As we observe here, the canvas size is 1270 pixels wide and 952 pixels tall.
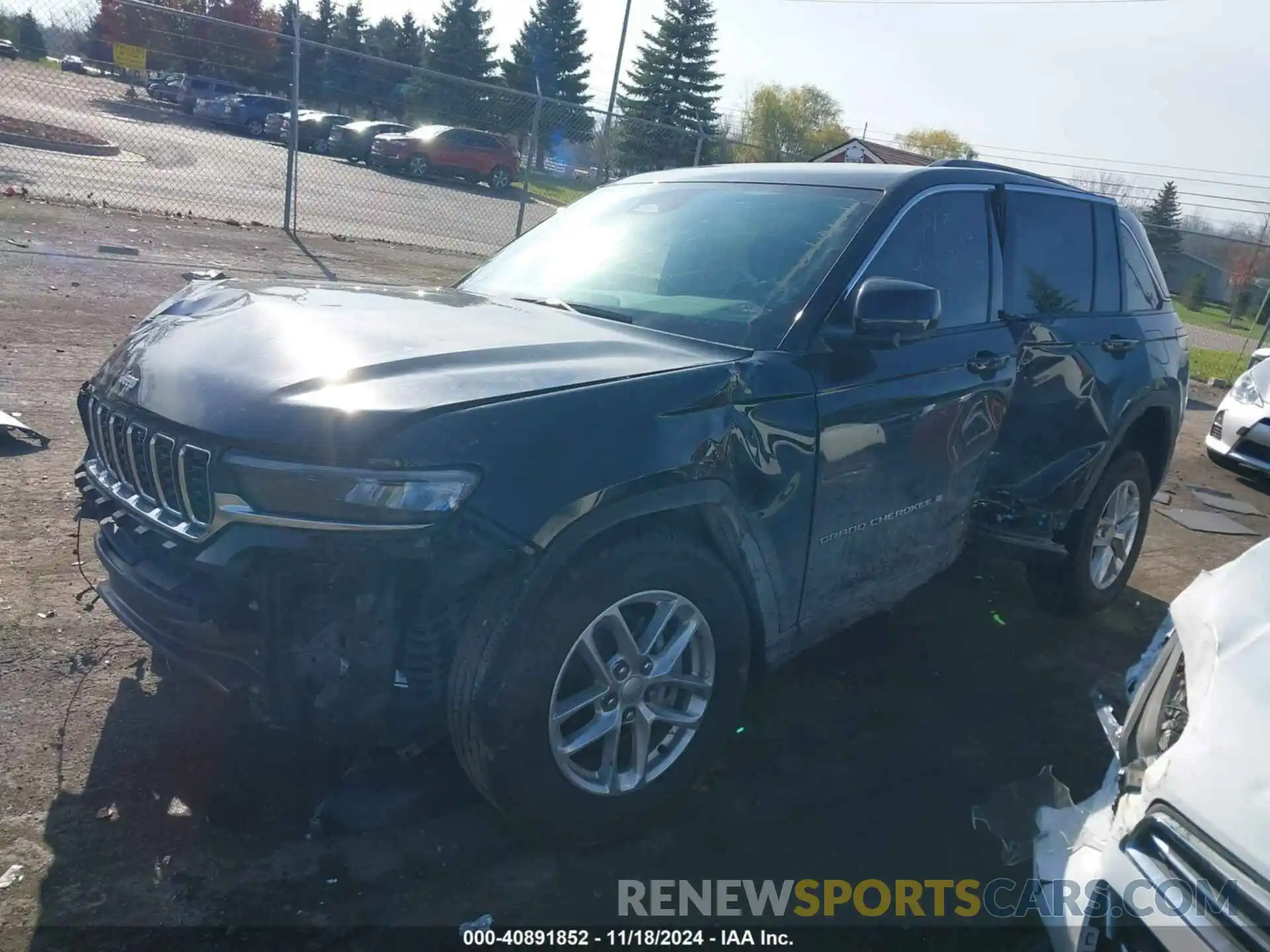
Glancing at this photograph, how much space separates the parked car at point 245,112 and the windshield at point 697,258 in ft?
45.1

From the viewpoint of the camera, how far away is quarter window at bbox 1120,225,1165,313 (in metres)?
4.80

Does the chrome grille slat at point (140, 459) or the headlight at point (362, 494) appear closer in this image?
the headlight at point (362, 494)

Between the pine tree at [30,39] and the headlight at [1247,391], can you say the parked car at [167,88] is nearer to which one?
the pine tree at [30,39]

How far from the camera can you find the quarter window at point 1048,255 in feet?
13.4

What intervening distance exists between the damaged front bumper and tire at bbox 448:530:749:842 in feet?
0.31

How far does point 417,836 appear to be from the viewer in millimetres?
2742

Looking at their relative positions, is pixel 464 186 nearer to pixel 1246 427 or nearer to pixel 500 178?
pixel 500 178

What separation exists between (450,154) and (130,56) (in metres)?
9.65

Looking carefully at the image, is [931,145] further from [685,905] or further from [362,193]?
[685,905]

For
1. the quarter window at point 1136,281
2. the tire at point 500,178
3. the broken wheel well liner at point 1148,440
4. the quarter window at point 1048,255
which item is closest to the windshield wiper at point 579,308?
the quarter window at point 1048,255

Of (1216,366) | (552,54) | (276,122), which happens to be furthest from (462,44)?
(1216,366)

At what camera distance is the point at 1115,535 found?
4824mm

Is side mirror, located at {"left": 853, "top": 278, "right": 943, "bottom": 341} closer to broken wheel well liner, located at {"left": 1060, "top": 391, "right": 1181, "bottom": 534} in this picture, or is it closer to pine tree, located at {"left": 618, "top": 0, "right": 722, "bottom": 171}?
broken wheel well liner, located at {"left": 1060, "top": 391, "right": 1181, "bottom": 534}

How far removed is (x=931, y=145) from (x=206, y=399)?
64.8m
